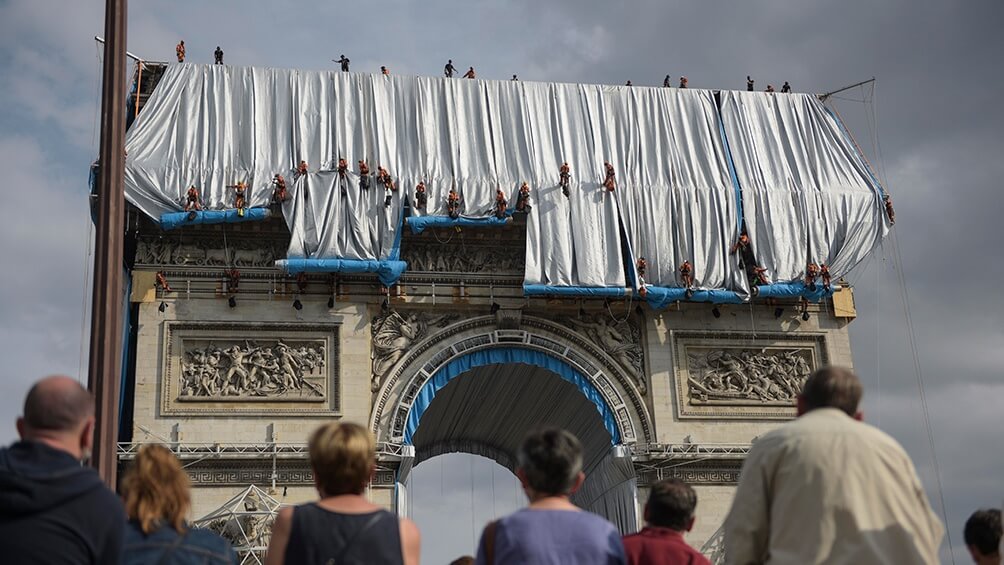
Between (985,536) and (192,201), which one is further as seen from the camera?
(192,201)

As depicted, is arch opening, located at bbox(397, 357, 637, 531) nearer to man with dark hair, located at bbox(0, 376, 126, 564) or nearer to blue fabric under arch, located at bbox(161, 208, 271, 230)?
blue fabric under arch, located at bbox(161, 208, 271, 230)

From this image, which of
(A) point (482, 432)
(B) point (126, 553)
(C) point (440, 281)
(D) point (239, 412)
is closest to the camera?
(B) point (126, 553)

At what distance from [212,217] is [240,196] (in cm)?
72

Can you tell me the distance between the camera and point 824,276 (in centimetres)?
2606

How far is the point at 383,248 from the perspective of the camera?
24.8 meters

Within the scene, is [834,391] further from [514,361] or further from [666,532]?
[514,361]

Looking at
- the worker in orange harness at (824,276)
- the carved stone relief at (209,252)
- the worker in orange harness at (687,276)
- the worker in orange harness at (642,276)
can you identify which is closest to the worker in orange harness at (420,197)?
the carved stone relief at (209,252)

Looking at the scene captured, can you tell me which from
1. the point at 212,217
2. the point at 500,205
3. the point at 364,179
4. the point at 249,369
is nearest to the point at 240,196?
the point at 212,217

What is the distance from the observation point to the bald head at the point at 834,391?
5.39 m

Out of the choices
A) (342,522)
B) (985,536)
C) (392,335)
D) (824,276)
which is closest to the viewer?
Result: (342,522)

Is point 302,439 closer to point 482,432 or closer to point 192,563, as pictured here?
point 482,432

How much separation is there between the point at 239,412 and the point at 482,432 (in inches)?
397

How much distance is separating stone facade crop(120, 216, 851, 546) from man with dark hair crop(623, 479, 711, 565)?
17.7m

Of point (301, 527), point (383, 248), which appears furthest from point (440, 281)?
point (301, 527)
